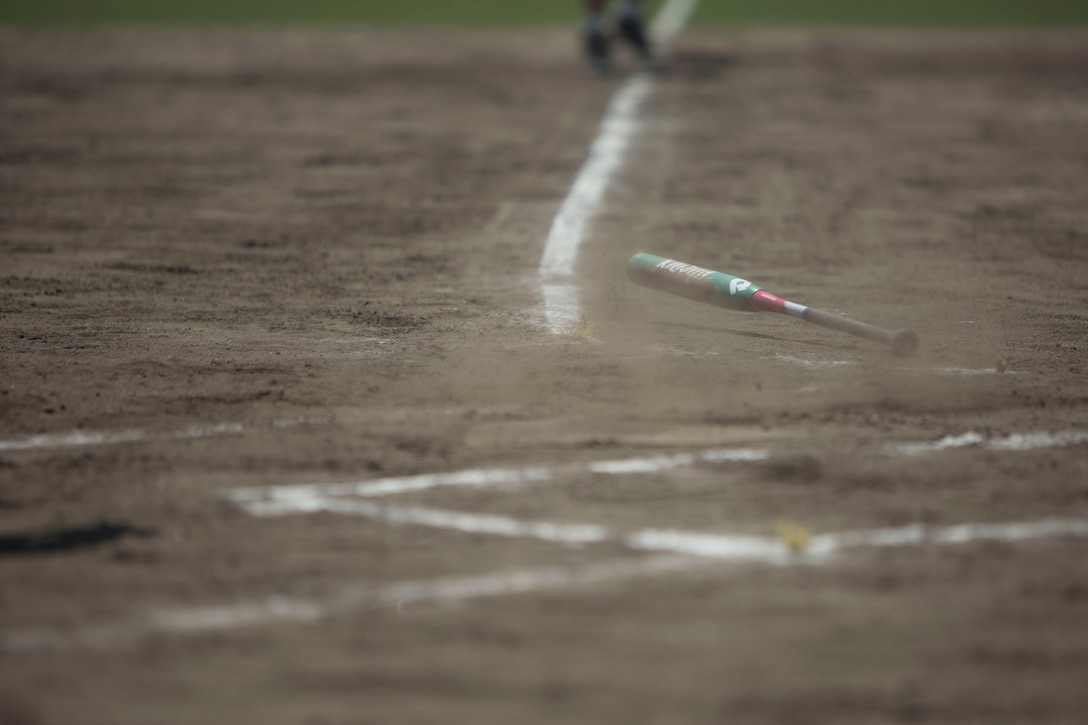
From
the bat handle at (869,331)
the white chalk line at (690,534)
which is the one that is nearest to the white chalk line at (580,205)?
the bat handle at (869,331)

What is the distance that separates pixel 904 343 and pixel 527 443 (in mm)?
1730

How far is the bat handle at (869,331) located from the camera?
4863 millimetres

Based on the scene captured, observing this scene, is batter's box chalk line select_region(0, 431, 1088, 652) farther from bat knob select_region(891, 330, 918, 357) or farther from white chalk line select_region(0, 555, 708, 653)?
bat knob select_region(891, 330, 918, 357)

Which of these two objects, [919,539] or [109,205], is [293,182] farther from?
[919,539]

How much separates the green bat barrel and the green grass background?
458 inches

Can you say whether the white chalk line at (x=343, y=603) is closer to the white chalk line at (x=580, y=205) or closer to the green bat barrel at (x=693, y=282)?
the white chalk line at (x=580, y=205)

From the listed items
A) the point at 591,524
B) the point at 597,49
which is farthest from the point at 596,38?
the point at 591,524

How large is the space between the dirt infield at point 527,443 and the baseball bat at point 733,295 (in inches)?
4.5

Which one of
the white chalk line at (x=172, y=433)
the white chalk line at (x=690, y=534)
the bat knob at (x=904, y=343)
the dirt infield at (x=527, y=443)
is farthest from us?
the bat knob at (x=904, y=343)

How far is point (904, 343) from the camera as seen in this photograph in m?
4.88

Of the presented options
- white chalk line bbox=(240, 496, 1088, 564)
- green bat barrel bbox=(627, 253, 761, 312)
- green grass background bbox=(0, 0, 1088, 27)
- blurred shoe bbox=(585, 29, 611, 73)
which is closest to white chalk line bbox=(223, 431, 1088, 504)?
white chalk line bbox=(240, 496, 1088, 564)

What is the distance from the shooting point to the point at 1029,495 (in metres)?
3.75

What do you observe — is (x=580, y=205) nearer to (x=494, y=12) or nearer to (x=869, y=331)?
(x=869, y=331)

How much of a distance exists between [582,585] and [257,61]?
436 inches
